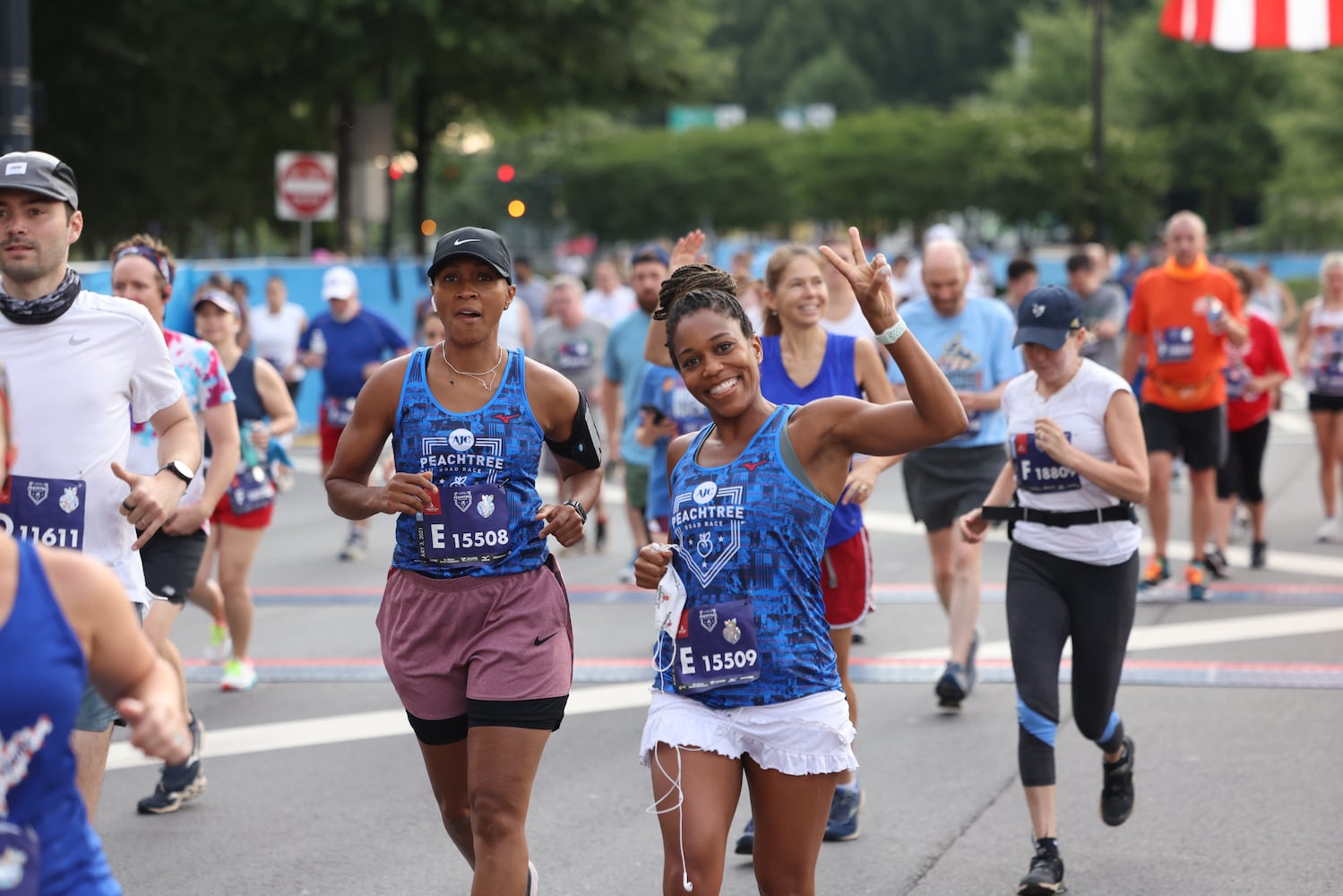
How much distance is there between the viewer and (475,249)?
4.38m

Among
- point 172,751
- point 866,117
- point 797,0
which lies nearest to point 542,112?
point 172,751

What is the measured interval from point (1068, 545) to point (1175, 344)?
5.14m

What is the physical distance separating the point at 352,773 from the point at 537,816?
0.99 metres

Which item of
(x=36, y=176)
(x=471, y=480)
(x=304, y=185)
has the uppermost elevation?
(x=304, y=185)

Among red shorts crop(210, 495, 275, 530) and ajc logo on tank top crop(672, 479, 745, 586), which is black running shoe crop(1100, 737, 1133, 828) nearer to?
ajc logo on tank top crop(672, 479, 745, 586)

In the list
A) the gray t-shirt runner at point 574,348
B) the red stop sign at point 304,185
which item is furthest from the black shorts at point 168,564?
the red stop sign at point 304,185

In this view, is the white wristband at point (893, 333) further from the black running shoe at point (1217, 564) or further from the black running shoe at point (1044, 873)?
the black running shoe at point (1217, 564)

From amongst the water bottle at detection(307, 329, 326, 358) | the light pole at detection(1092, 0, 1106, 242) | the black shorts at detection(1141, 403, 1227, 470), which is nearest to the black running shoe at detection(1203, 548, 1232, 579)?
the black shorts at detection(1141, 403, 1227, 470)

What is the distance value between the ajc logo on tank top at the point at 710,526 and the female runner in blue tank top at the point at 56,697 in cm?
151

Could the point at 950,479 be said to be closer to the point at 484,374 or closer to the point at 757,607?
the point at 484,374

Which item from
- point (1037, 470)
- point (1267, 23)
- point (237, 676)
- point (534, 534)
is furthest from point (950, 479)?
point (1267, 23)

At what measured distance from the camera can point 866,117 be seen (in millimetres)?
57281

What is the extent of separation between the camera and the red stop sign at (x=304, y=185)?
787 inches

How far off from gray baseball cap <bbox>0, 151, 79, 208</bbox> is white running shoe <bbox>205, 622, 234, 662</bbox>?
4.38 m
